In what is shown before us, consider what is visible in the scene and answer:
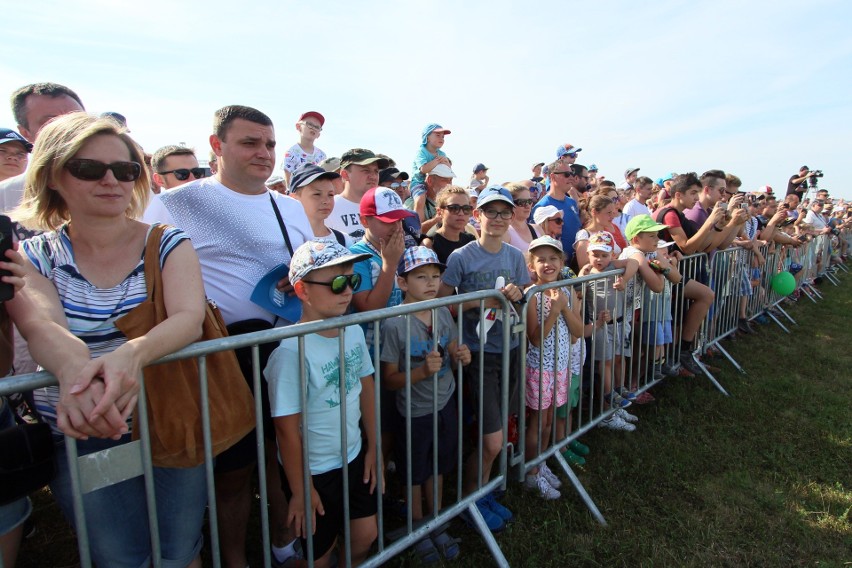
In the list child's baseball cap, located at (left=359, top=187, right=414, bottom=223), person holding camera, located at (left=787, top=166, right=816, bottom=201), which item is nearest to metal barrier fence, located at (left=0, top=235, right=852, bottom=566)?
child's baseball cap, located at (left=359, top=187, right=414, bottom=223)

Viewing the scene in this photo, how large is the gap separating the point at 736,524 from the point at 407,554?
2.26 metres

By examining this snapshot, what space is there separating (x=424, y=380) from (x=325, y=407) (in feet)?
2.72

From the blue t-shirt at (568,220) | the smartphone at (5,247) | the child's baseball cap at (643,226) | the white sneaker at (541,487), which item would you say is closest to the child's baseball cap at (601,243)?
the child's baseball cap at (643,226)

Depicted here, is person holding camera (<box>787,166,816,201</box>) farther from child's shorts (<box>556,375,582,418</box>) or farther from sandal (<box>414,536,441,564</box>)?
sandal (<box>414,536,441,564</box>)

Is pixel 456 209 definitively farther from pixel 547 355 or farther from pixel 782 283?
pixel 782 283

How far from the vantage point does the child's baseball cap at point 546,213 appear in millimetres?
4918

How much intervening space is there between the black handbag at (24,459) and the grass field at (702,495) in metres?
1.86

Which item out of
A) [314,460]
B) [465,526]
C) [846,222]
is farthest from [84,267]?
[846,222]

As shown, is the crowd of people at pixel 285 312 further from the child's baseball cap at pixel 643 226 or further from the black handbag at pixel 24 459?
the black handbag at pixel 24 459

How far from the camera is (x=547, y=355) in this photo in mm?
3699

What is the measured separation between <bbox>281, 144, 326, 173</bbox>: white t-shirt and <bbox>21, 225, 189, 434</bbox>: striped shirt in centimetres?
557

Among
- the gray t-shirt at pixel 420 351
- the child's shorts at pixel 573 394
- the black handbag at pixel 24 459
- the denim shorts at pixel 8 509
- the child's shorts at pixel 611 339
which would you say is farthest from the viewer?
the child's shorts at pixel 611 339

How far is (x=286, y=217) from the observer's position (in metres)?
2.71

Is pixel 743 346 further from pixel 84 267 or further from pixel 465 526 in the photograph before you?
pixel 84 267
